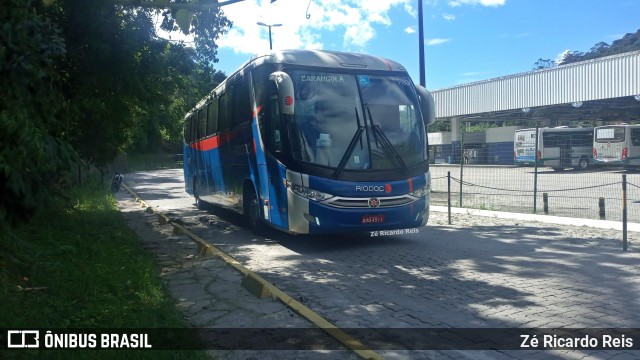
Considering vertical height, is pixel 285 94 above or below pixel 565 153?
above

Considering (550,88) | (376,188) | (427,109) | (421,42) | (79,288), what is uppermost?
(550,88)

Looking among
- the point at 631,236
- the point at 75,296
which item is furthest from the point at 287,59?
the point at 631,236

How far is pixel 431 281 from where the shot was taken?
6.96 metres

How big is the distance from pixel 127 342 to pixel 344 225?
15.8 ft

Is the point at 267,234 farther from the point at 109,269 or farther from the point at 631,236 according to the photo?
the point at 631,236

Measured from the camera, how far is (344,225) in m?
8.78

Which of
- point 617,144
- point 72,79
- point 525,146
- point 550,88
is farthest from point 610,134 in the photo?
point 72,79

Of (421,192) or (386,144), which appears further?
(421,192)

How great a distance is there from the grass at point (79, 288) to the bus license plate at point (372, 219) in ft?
11.3

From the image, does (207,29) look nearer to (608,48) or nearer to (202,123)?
(202,123)

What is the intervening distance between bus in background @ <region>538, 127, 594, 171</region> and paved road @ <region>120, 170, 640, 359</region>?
2455 cm

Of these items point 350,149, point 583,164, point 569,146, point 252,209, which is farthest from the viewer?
point 569,146

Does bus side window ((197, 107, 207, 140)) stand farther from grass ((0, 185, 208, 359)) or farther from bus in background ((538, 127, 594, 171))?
bus in background ((538, 127, 594, 171))

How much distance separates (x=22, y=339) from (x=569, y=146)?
3624cm
